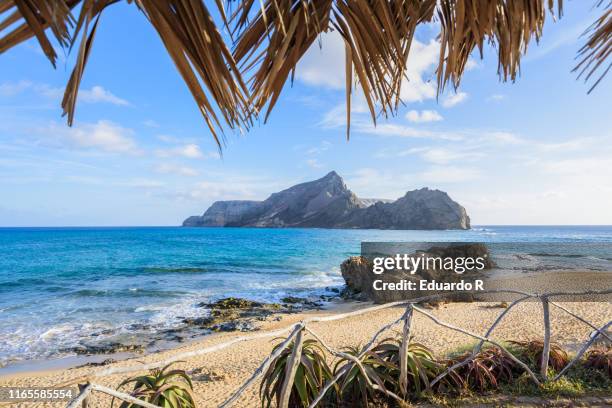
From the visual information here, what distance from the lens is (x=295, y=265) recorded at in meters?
30.8

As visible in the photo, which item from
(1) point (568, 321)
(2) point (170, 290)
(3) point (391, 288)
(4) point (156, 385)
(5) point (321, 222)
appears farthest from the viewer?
(5) point (321, 222)

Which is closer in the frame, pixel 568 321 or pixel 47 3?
pixel 47 3

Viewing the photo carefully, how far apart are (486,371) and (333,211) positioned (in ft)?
368

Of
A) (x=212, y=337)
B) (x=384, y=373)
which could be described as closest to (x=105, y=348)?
(x=212, y=337)

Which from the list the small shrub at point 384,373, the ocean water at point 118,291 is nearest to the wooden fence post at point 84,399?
the small shrub at point 384,373

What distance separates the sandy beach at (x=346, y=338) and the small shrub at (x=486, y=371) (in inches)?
95.3

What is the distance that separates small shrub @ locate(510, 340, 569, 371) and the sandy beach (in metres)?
2.08

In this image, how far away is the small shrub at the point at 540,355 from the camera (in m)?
4.52

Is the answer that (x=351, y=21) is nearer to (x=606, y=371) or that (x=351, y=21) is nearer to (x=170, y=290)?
(x=606, y=371)

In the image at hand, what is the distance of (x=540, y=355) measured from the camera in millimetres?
4746

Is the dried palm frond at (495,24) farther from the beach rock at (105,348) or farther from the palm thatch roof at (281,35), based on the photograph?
the beach rock at (105,348)

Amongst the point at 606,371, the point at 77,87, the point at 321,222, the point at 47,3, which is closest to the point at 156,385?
the point at 77,87

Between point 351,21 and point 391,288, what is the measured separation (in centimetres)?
1346

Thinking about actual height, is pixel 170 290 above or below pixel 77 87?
below
